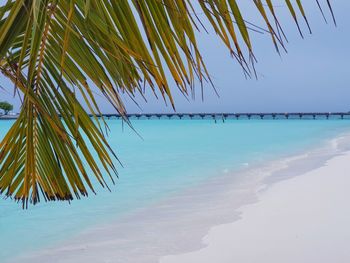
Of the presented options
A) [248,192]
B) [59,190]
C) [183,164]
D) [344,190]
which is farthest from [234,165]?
[59,190]

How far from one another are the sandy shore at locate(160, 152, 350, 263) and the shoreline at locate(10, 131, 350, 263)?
0.21m

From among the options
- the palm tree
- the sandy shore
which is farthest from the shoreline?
the palm tree

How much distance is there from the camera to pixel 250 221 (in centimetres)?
539

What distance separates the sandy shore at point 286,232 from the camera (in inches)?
155

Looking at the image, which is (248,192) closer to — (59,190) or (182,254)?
(182,254)

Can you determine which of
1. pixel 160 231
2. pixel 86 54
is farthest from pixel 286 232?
pixel 86 54

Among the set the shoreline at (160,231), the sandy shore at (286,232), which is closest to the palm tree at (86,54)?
the sandy shore at (286,232)

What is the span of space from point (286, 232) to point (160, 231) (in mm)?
1556

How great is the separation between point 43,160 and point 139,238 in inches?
175

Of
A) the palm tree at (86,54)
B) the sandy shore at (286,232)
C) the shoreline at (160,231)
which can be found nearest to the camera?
the palm tree at (86,54)

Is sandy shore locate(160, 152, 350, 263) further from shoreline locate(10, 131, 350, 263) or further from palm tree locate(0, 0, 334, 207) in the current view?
palm tree locate(0, 0, 334, 207)

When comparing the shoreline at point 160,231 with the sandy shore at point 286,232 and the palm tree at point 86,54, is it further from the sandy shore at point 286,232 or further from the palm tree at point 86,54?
the palm tree at point 86,54

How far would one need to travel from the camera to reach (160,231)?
217 inches

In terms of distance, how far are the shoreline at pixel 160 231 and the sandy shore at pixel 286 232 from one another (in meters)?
0.21
